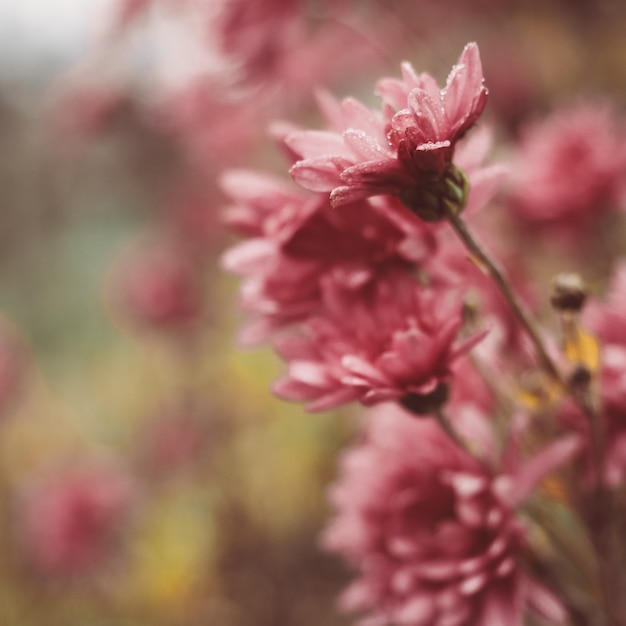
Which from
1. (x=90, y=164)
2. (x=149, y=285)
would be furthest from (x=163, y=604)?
(x=90, y=164)

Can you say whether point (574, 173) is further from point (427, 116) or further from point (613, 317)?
point (427, 116)

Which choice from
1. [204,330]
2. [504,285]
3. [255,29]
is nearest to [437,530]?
[504,285]

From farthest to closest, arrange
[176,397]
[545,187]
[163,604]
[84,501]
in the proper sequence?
1. [176,397]
2. [163,604]
3. [84,501]
4. [545,187]

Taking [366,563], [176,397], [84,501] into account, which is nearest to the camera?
[366,563]

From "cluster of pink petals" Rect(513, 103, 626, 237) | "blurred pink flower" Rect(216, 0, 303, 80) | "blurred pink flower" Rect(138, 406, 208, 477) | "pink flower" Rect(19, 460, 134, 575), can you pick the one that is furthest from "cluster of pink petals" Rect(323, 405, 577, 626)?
"blurred pink flower" Rect(138, 406, 208, 477)

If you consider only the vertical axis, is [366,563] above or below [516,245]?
below

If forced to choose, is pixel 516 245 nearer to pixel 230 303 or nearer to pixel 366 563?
pixel 366 563
